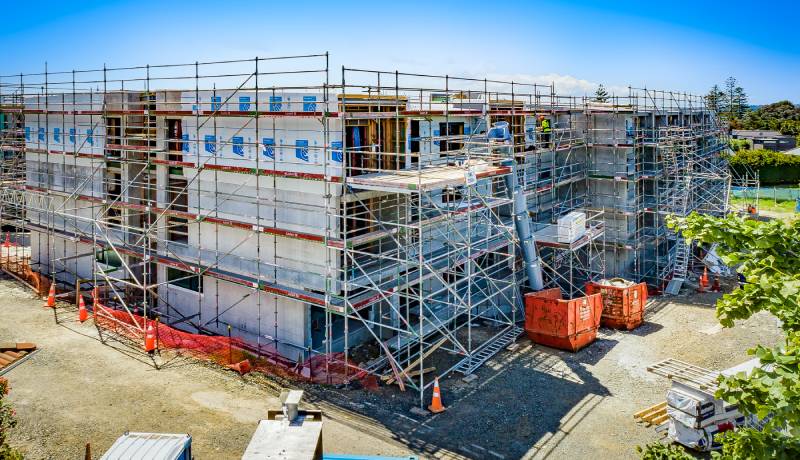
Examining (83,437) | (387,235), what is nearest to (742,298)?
(387,235)

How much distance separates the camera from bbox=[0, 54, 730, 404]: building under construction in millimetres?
18094

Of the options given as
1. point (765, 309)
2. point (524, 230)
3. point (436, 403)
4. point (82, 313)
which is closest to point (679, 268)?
point (524, 230)

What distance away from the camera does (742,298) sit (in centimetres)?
828

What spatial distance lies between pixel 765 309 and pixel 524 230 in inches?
549

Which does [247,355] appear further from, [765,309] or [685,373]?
[765,309]

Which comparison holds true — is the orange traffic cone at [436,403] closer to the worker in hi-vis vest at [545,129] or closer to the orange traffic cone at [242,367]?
the orange traffic cone at [242,367]

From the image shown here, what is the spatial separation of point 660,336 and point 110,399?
1645 centimetres

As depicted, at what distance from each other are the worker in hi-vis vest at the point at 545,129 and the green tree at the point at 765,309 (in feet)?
50.8

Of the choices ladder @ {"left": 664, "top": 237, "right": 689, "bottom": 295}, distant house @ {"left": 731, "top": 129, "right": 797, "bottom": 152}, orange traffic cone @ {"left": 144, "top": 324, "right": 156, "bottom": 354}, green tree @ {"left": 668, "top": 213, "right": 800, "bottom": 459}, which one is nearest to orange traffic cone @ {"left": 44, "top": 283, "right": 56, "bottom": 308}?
orange traffic cone @ {"left": 144, "top": 324, "right": 156, "bottom": 354}

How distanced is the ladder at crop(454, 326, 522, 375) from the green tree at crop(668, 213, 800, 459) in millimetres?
9696

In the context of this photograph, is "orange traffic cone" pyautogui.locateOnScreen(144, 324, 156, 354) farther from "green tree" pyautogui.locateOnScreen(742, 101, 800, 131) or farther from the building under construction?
"green tree" pyautogui.locateOnScreen(742, 101, 800, 131)

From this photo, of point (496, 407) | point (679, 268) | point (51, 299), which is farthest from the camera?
point (679, 268)

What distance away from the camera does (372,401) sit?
54.4ft

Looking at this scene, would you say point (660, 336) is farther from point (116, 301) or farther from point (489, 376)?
point (116, 301)
